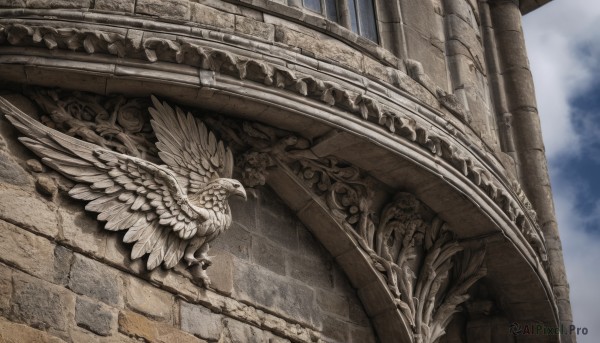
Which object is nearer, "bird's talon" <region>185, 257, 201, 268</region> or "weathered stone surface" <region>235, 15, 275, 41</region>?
"bird's talon" <region>185, 257, 201, 268</region>

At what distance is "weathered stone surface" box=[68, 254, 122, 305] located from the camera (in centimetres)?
721

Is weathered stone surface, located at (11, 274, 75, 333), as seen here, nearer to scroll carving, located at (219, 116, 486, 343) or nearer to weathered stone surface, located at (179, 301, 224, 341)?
weathered stone surface, located at (179, 301, 224, 341)

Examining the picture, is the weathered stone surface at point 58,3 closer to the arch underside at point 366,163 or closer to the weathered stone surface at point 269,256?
the arch underside at point 366,163

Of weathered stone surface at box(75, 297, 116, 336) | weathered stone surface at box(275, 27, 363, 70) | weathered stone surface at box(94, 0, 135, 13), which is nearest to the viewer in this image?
weathered stone surface at box(75, 297, 116, 336)

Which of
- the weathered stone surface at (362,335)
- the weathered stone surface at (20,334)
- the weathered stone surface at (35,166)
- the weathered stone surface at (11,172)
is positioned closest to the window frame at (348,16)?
the weathered stone surface at (362,335)

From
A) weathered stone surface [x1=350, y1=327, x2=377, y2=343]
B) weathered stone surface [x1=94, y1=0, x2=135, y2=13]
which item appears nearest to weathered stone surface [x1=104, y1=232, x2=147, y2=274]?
weathered stone surface [x1=94, y1=0, x2=135, y2=13]

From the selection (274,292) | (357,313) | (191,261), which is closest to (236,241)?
(274,292)

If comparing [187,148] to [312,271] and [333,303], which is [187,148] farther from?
[333,303]

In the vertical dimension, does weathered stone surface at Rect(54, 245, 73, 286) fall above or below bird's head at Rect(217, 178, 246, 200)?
below

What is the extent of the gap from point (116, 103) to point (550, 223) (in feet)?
13.3

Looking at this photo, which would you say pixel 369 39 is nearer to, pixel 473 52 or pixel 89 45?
pixel 473 52

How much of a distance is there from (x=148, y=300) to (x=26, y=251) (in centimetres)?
78

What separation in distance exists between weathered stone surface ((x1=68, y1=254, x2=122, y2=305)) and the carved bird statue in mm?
207

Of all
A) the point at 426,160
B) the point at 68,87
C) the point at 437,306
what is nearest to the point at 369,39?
the point at 426,160
